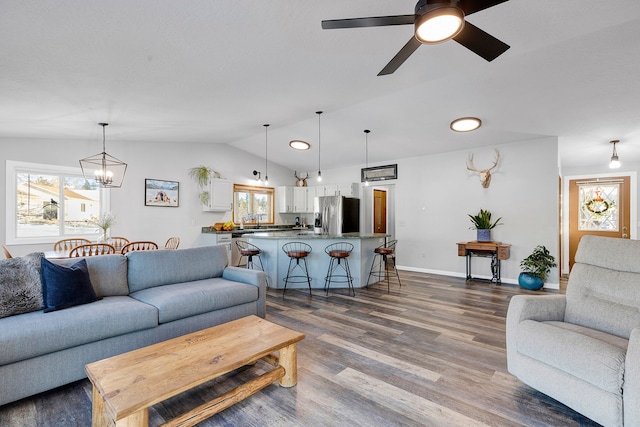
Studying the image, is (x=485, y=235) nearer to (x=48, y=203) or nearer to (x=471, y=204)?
(x=471, y=204)

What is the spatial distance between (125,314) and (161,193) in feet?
14.4

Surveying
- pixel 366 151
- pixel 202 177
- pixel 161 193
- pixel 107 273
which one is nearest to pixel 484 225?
pixel 366 151

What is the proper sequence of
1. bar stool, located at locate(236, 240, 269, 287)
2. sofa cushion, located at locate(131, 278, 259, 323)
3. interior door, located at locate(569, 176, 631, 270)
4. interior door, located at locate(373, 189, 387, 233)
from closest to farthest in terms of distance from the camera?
1. sofa cushion, located at locate(131, 278, 259, 323)
2. bar stool, located at locate(236, 240, 269, 287)
3. interior door, located at locate(569, 176, 631, 270)
4. interior door, located at locate(373, 189, 387, 233)

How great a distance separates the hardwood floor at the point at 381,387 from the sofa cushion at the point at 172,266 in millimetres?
926

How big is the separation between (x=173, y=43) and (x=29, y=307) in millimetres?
2272

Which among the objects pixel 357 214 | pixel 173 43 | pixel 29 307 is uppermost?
pixel 173 43

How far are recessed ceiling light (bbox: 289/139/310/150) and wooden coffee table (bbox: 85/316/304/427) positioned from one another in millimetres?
4809

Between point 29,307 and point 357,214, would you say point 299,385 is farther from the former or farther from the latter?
point 357,214

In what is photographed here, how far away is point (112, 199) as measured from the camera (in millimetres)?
5629

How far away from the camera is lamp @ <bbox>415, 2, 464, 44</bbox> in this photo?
170 cm

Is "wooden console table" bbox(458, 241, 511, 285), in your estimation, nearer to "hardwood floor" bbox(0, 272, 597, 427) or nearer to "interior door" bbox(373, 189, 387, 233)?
"hardwood floor" bbox(0, 272, 597, 427)

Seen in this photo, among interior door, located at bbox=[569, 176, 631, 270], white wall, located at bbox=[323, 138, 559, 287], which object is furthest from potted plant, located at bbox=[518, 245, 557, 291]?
interior door, located at bbox=[569, 176, 631, 270]

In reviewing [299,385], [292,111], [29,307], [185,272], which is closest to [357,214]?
[292,111]

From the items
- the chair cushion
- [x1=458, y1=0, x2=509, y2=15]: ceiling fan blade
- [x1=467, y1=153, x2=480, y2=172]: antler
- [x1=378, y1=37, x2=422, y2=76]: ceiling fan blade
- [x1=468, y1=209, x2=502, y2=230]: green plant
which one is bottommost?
the chair cushion
